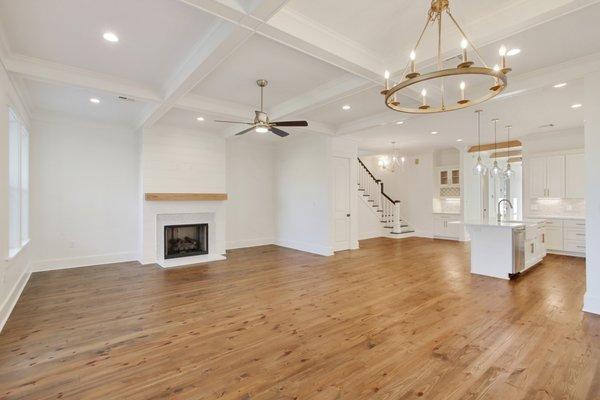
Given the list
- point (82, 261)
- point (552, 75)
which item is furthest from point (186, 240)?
point (552, 75)

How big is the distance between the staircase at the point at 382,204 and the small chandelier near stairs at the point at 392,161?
2.49 feet

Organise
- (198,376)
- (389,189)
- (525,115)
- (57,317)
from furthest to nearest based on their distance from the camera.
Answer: (389,189) → (525,115) → (57,317) → (198,376)

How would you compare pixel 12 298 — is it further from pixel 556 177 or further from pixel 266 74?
pixel 556 177

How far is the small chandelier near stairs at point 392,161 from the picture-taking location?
9766 mm

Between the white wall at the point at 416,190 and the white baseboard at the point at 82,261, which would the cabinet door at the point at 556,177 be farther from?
the white baseboard at the point at 82,261

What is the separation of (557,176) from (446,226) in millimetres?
3361

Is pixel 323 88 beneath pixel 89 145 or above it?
above

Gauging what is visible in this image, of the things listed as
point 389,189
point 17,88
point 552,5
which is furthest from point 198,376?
point 389,189

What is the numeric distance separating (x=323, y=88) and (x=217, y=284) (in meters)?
3.62

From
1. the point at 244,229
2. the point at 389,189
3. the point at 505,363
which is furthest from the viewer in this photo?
the point at 389,189

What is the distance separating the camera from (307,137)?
7.75 meters

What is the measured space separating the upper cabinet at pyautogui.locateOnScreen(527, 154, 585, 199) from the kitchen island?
214 centimetres

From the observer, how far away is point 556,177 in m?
7.10

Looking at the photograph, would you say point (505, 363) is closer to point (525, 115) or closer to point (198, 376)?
point (198, 376)
